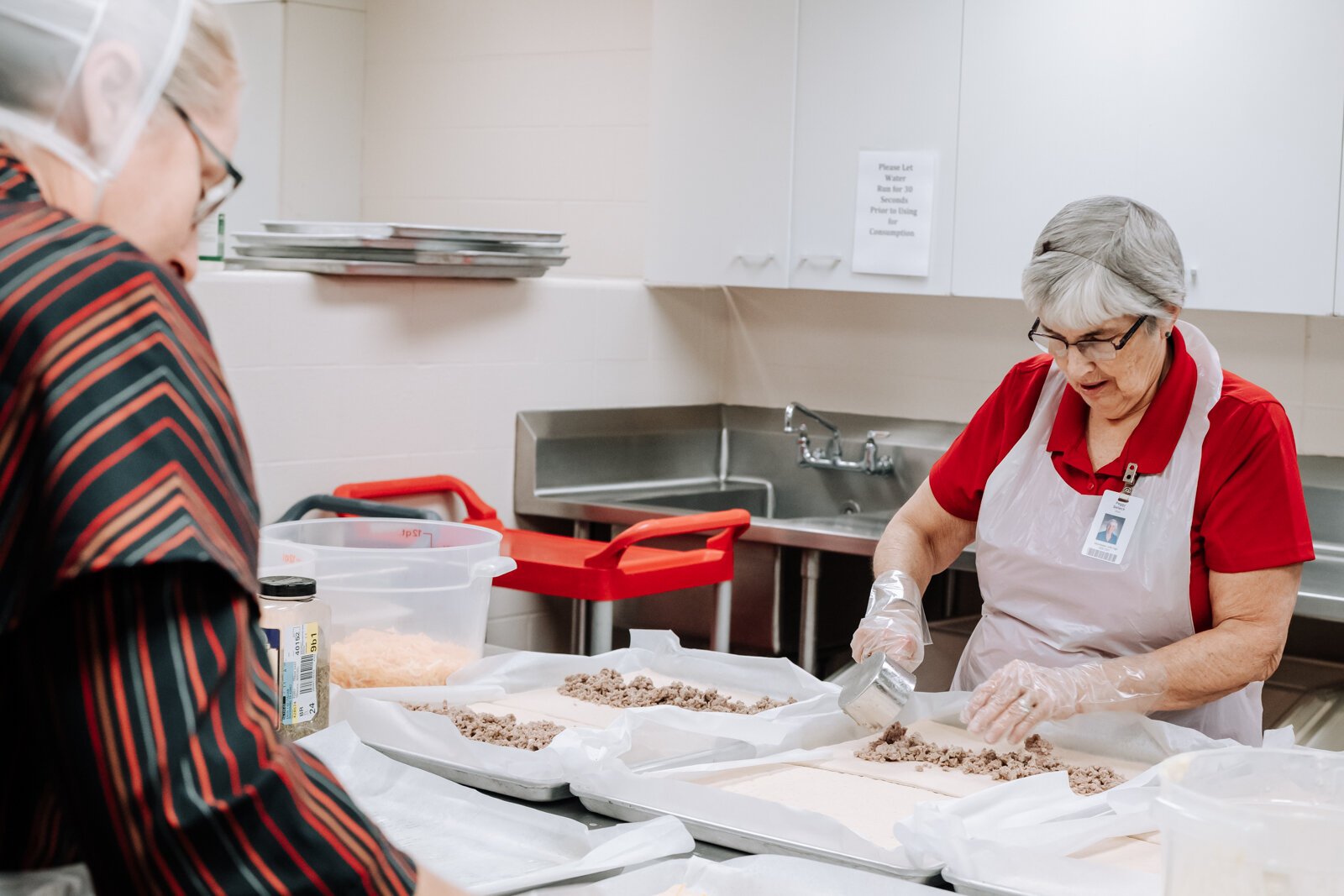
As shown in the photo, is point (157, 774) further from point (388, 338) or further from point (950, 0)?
point (950, 0)

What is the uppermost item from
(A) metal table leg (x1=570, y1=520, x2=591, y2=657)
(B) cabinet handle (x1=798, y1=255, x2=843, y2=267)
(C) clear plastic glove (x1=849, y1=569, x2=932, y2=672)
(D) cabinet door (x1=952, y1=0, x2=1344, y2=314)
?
(D) cabinet door (x1=952, y1=0, x2=1344, y2=314)

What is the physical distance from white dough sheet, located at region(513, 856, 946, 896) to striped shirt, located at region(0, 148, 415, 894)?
0.56 meters

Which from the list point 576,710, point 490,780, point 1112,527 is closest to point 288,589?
point 490,780

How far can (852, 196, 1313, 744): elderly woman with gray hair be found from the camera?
6.21 ft

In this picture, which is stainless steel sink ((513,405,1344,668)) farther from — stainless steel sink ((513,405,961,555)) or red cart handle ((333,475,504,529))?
red cart handle ((333,475,504,529))

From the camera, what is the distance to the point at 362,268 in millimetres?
2818

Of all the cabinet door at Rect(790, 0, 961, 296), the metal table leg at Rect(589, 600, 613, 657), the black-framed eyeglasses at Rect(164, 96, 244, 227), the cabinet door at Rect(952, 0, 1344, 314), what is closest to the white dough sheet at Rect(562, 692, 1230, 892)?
the black-framed eyeglasses at Rect(164, 96, 244, 227)

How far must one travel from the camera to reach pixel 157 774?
688 mm

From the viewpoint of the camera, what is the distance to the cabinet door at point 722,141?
10.9 feet

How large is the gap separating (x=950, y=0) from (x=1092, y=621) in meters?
1.54

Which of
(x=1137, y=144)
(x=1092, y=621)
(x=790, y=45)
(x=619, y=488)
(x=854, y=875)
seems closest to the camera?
(x=854, y=875)

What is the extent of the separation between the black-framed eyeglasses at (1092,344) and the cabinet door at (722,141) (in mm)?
1348

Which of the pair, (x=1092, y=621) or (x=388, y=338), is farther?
(x=388, y=338)

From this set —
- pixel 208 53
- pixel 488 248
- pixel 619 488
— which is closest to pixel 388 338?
pixel 488 248
